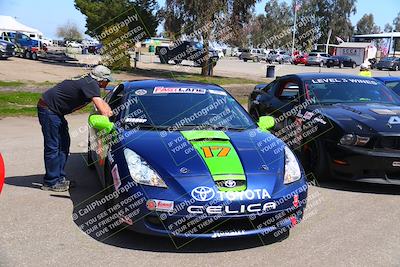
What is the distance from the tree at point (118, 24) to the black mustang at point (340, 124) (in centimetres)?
1702

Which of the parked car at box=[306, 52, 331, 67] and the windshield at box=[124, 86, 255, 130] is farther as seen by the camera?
the parked car at box=[306, 52, 331, 67]

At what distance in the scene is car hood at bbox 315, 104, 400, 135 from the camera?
227 inches

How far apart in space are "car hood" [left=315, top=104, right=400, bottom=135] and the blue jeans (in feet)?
11.3

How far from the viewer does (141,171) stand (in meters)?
4.09

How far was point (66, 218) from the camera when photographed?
4691 millimetres

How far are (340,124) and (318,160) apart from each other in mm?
564

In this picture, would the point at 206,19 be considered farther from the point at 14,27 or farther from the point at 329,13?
the point at 329,13

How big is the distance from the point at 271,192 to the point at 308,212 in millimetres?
1250

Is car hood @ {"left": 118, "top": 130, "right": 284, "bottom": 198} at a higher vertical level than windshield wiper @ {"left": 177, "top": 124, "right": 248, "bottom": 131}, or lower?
lower

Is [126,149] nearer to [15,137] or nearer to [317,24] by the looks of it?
[15,137]

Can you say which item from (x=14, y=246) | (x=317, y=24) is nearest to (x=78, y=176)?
(x=14, y=246)

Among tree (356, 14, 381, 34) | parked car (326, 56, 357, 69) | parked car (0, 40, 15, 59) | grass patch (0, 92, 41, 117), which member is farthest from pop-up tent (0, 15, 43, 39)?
A: tree (356, 14, 381, 34)

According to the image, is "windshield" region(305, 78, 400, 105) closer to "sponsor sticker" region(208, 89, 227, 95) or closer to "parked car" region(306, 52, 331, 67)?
"sponsor sticker" region(208, 89, 227, 95)

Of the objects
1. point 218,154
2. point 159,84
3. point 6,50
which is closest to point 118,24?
point 6,50
